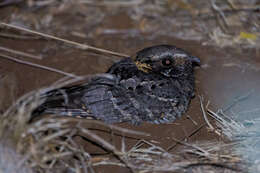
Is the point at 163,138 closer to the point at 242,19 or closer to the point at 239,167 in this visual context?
the point at 239,167

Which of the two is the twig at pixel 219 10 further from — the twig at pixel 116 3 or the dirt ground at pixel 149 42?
the twig at pixel 116 3

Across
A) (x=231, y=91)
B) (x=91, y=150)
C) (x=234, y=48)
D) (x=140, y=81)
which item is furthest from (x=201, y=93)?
(x=91, y=150)

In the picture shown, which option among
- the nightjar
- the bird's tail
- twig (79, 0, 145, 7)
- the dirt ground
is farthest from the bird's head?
twig (79, 0, 145, 7)

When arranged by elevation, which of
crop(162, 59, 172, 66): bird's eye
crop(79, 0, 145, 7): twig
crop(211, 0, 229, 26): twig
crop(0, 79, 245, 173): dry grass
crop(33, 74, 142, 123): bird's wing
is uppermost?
crop(79, 0, 145, 7): twig

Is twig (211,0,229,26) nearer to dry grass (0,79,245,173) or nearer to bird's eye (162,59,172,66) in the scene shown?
bird's eye (162,59,172,66)

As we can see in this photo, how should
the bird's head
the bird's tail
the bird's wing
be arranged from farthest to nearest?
the bird's head, the bird's wing, the bird's tail

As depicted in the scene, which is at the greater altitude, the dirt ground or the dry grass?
the dirt ground

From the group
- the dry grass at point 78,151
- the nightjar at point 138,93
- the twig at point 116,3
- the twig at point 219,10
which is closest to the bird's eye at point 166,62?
the nightjar at point 138,93
